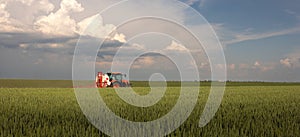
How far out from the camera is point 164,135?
514cm

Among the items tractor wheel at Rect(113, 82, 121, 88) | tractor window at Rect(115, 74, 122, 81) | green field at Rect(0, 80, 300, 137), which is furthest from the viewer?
tractor window at Rect(115, 74, 122, 81)

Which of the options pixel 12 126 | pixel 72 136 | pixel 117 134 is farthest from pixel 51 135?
pixel 12 126

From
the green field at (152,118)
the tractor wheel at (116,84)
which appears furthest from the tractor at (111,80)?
the green field at (152,118)

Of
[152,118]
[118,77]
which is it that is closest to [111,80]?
[118,77]

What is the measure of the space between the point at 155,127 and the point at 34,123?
2491 mm

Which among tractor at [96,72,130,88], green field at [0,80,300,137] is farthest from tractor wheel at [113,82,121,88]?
green field at [0,80,300,137]

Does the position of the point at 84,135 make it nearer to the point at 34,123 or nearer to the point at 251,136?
the point at 34,123

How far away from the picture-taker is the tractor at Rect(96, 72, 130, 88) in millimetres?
28688

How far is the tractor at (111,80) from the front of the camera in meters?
28.7

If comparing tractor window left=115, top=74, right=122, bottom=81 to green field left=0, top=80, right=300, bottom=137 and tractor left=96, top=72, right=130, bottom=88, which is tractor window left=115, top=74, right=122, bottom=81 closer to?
tractor left=96, top=72, right=130, bottom=88

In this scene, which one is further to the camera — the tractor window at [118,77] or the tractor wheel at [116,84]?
the tractor window at [118,77]

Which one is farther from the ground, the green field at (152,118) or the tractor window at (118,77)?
the tractor window at (118,77)

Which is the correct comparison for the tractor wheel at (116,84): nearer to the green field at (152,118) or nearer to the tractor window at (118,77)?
the tractor window at (118,77)

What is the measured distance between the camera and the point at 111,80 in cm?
2944
